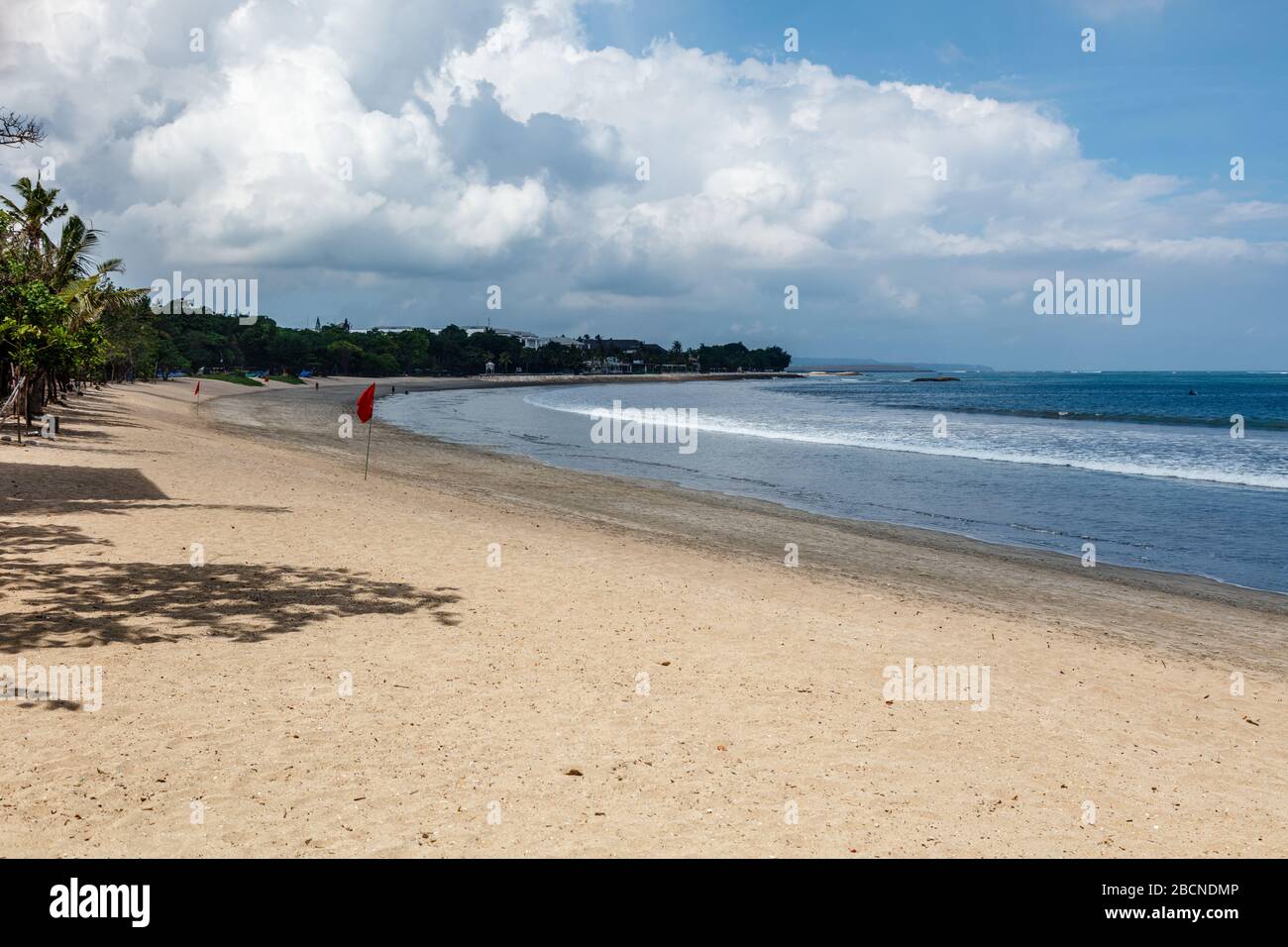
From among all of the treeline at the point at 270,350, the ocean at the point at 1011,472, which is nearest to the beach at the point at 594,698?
the ocean at the point at 1011,472

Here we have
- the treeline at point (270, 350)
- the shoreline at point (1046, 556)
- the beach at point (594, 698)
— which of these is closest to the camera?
the beach at point (594, 698)

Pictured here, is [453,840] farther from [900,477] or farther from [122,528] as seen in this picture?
[900,477]

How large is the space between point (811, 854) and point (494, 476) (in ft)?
78.1

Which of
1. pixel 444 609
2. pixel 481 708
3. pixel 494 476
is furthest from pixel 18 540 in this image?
pixel 494 476

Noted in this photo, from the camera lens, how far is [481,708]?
764 cm

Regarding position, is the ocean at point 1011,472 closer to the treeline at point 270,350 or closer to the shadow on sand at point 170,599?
the shadow on sand at point 170,599

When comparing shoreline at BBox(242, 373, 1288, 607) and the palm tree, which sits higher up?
the palm tree

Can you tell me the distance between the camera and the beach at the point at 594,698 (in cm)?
565

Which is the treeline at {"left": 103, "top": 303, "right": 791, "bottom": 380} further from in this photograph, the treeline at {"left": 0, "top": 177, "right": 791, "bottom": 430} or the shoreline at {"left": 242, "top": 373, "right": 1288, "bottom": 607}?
the shoreline at {"left": 242, "top": 373, "right": 1288, "bottom": 607}

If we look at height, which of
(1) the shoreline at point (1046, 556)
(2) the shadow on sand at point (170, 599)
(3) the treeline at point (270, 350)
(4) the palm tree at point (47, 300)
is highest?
(3) the treeline at point (270, 350)

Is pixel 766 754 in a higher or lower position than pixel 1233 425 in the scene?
lower

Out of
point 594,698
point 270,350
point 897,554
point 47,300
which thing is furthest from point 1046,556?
point 270,350

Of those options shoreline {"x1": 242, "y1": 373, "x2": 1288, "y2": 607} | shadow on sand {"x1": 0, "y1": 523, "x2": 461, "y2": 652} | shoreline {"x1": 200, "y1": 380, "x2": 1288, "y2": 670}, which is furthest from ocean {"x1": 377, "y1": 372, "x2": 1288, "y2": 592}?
shadow on sand {"x1": 0, "y1": 523, "x2": 461, "y2": 652}

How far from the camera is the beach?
222 inches
